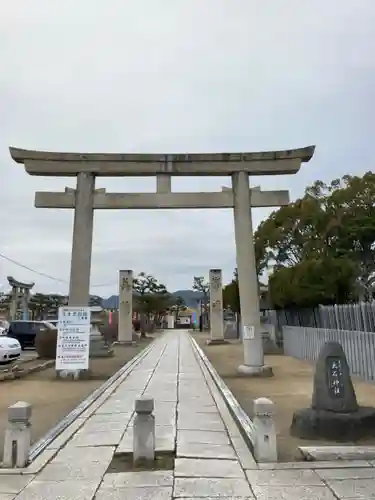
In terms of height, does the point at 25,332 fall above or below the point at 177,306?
below

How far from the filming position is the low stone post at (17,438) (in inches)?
213

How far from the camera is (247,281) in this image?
14.2 meters

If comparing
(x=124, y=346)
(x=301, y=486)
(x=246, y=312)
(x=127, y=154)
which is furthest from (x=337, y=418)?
(x=124, y=346)

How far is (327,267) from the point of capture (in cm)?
2009

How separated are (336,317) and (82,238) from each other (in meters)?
8.81

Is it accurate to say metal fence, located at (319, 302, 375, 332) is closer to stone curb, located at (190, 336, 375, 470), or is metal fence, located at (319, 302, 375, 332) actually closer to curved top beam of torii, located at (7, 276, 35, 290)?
stone curb, located at (190, 336, 375, 470)

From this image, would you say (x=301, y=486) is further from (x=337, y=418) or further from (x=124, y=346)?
(x=124, y=346)

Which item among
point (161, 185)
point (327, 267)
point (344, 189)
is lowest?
point (327, 267)

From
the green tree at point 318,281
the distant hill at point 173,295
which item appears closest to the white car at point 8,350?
the green tree at point 318,281

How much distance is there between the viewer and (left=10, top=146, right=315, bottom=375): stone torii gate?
14.1 metres

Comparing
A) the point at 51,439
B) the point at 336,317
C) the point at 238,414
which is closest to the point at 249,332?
the point at 336,317

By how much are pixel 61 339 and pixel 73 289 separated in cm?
161

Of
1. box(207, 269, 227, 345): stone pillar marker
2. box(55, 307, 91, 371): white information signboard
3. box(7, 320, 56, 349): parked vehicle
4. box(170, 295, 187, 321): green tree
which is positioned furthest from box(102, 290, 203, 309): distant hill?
box(55, 307, 91, 371): white information signboard

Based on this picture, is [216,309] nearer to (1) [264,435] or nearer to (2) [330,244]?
(2) [330,244]
